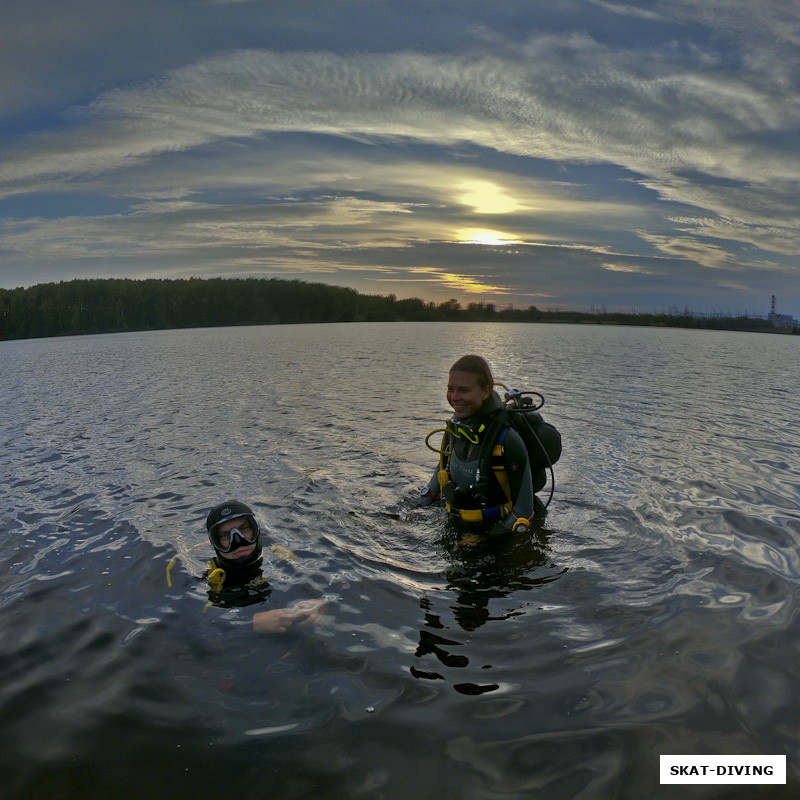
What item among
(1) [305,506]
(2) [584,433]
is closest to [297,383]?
(2) [584,433]

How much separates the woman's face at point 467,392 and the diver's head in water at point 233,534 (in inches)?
111

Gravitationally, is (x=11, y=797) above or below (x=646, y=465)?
below

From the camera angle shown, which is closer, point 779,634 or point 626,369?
point 779,634

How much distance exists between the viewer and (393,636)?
17.6 ft


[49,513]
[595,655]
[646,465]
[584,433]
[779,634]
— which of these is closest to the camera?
[595,655]

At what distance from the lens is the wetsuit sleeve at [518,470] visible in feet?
22.4

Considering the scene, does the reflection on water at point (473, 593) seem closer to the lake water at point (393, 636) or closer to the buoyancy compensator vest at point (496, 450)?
the lake water at point (393, 636)

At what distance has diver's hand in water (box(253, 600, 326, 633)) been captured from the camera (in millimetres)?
5465

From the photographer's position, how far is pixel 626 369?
1432 inches

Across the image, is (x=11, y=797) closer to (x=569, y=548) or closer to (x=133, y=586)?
(x=133, y=586)

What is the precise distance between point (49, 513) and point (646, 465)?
37.8ft

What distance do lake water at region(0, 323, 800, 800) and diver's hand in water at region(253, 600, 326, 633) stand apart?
13 centimetres

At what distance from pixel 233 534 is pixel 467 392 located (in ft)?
10.7

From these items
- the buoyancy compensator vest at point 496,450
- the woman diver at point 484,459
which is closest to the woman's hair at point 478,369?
the woman diver at point 484,459
